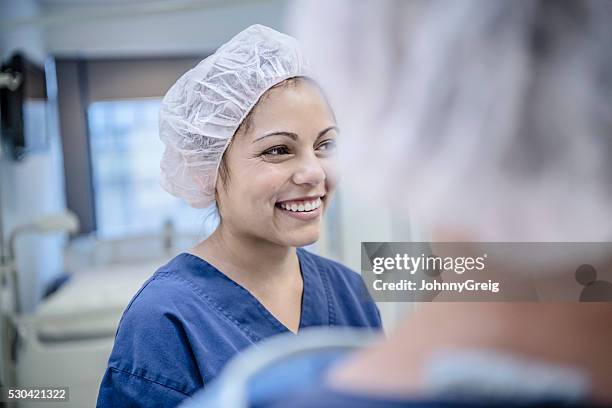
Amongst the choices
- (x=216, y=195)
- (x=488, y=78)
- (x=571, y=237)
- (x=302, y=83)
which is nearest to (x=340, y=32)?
(x=488, y=78)

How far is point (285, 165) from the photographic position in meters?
0.81

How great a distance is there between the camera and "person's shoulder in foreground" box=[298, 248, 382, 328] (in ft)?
3.01

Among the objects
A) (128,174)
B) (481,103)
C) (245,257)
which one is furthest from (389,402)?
(128,174)

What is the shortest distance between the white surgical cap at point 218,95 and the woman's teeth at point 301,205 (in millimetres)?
130

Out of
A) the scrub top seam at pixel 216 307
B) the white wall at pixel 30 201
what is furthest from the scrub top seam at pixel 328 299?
the white wall at pixel 30 201

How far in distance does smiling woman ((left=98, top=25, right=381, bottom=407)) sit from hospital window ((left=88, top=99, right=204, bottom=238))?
1.49 ft

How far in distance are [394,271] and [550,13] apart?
49cm

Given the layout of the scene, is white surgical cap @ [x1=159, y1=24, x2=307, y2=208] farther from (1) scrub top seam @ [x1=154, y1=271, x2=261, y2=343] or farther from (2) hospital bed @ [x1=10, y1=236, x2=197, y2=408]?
(2) hospital bed @ [x1=10, y1=236, x2=197, y2=408]

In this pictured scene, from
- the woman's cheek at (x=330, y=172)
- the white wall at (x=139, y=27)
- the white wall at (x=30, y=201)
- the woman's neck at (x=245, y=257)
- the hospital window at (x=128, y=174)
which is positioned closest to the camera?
the woman's cheek at (x=330, y=172)

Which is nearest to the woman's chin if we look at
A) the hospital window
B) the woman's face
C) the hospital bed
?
the woman's face

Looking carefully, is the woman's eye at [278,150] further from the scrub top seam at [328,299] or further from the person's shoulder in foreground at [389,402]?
the person's shoulder in foreground at [389,402]

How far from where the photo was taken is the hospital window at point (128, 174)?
137cm

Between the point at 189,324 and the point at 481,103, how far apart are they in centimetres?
58

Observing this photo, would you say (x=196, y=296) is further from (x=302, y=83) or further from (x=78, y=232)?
(x=78, y=232)
